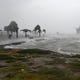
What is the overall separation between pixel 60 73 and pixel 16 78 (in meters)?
6.52

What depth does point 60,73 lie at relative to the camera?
100.0ft

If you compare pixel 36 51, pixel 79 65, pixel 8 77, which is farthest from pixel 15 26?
pixel 8 77

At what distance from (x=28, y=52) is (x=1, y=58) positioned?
1383cm

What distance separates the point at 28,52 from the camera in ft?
206

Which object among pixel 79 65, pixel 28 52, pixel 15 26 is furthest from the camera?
pixel 15 26

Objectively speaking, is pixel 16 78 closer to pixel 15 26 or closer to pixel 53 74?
pixel 53 74

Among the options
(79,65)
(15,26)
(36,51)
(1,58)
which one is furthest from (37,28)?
(79,65)

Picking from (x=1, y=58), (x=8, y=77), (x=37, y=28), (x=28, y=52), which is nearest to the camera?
(x=8, y=77)

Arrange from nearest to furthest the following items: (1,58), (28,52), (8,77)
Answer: (8,77), (1,58), (28,52)

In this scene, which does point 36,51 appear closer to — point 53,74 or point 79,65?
point 79,65

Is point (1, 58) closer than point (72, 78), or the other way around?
point (72, 78)

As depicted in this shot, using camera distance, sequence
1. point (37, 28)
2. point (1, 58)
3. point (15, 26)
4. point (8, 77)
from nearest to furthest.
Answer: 1. point (8, 77)
2. point (1, 58)
3. point (15, 26)
4. point (37, 28)

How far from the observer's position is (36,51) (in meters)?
64.2

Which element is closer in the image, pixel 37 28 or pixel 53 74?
pixel 53 74
